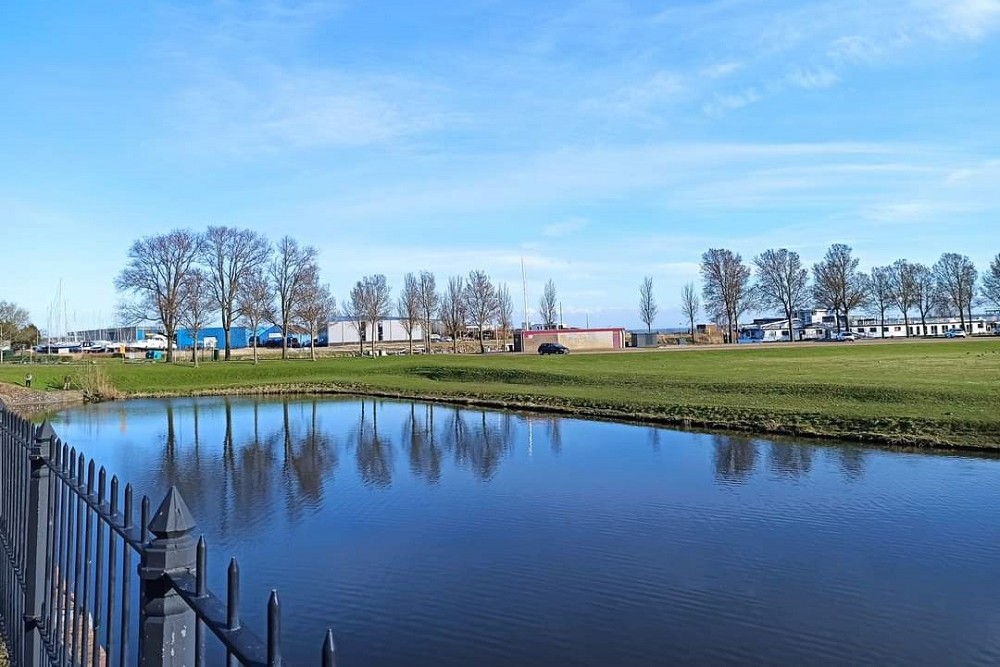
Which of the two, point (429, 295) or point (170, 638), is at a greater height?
point (429, 295)

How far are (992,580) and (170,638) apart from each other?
10111 mm

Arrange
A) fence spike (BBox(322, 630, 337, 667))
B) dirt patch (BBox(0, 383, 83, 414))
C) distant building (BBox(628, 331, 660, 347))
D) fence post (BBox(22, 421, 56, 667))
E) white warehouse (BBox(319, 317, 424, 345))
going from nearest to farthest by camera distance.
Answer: fence spike (BBox(322, 630, 337, 667)), fence post (BBox(22, 421, 56, 667)), dirt patch (BBox(0, 383, 83, 414)), distant building (BBox(628, 331, 660, 347)), white warehouse (BBox(319, 317, 424, 345))

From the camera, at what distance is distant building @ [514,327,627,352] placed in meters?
76.6

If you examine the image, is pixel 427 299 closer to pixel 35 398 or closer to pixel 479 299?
pixel 479 299

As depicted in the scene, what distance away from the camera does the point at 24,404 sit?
1375 inches

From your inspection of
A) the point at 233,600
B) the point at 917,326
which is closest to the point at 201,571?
the point at 233,600

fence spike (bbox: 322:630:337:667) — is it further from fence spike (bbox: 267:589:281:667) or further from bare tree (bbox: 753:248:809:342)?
bare tree (bbox: 753:248:809:342)

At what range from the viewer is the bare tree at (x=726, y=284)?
272ft

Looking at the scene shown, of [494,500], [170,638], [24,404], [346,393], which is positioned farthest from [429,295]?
[170,638]

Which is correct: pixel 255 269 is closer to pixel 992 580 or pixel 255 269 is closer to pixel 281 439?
pixel 281 439

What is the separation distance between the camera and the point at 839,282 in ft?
276

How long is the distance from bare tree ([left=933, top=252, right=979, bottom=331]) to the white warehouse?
6864 centimetres

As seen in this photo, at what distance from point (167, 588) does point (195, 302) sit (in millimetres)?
67156

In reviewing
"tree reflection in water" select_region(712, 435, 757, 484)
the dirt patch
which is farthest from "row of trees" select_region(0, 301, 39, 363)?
"tree reflection in water" select_region(712, 435, 757, 484)
